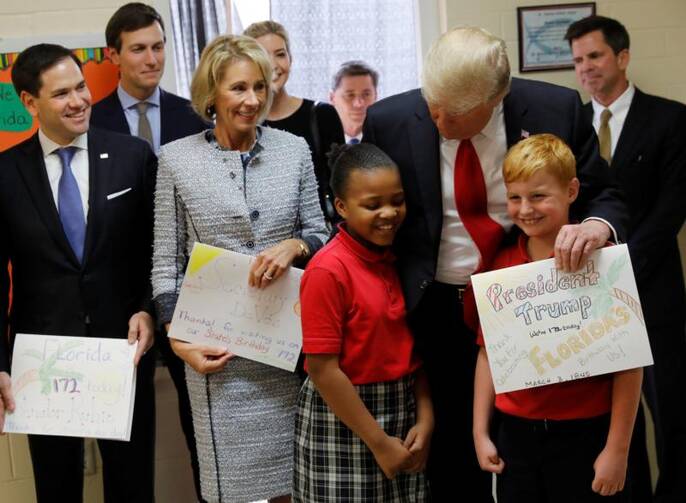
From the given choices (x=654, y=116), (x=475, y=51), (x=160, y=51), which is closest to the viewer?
(x=475, y=51)

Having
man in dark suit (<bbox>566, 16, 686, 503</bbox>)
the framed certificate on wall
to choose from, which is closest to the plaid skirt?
man in dark suit (<bbox>566, 16, 686, 503</bbox>)

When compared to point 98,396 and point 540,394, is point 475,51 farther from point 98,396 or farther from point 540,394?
point 98,396

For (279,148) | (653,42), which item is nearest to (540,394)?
(279,148)

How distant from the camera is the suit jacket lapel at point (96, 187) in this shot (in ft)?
7.32

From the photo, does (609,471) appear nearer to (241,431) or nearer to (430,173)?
(430,173)

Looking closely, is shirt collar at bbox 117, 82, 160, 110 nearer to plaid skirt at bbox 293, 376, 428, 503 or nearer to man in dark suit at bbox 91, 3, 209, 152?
man in dark suit at bbox 91, 3, 209, 152

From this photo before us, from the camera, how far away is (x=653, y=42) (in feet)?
11.6

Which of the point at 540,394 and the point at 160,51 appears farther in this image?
the point at 160,51

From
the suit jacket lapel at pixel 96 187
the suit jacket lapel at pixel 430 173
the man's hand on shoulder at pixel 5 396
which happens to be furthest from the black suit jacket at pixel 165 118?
the suit jacket lapel at pixel 430 173

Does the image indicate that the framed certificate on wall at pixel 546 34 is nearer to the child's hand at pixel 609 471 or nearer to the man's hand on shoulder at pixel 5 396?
the child's hand at pixel 609 471

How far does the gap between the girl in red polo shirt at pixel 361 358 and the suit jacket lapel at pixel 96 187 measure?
2.29 feet

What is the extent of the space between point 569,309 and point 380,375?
18.1 inches

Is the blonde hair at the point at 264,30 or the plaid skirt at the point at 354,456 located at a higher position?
the blonde hair at the point at 264,30

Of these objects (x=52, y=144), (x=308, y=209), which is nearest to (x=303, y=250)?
(x=308, y=209)
